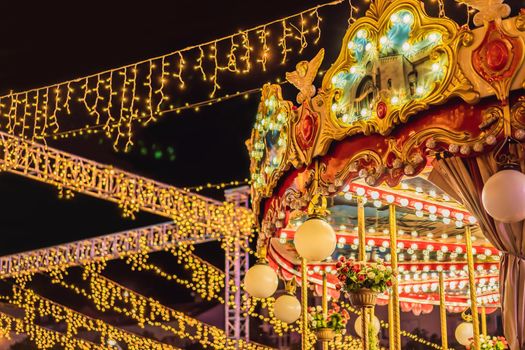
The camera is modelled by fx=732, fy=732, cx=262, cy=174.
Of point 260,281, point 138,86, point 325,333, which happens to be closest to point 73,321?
point 138,86

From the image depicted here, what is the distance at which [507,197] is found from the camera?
11.9 feet

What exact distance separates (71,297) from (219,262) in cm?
463

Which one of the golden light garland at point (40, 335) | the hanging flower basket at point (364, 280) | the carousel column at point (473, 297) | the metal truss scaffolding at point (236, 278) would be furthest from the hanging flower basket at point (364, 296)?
the golden light garland at point (40, 335)

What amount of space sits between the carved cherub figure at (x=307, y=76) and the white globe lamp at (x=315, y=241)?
95 cm

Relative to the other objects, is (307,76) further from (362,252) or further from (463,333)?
(463,333)

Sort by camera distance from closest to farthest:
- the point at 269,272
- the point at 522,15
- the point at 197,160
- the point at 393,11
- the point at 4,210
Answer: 1. the point at 522,15
2. the point at 393,11
3. the point at 269,272
4. the point at 197,160
5. the point at 4,210

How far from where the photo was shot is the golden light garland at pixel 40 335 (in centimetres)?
1978

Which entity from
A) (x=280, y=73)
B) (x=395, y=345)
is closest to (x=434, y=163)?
(x=395, y=345)

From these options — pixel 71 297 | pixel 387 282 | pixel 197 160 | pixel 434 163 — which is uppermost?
pixel 197 160

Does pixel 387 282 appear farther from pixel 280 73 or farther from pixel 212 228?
pixel 212 228

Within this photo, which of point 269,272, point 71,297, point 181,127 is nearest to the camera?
point 269,272

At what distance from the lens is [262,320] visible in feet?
57.6

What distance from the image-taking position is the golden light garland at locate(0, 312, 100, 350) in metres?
19.8

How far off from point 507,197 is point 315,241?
150 cm
